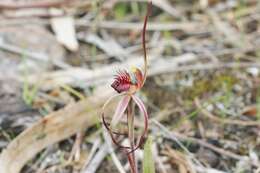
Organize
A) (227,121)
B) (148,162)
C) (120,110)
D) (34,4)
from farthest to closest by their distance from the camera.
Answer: (34,4) < (227,121) < (148,162) < (120,110)

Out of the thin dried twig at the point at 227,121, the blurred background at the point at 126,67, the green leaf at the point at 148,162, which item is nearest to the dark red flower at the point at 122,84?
the green leaf at the point at 148,162

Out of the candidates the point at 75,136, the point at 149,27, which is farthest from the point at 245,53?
the point at 75,136

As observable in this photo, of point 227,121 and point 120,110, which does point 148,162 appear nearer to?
point 120,110

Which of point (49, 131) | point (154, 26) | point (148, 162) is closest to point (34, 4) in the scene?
point (154, 26)

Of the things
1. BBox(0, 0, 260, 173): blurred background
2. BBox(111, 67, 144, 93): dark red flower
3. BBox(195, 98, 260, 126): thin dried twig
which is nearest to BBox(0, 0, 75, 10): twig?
BBox(0, 0, 260, 173): blurred background

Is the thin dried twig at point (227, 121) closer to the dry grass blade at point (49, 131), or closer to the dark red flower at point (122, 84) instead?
the dry grass blade at point (49, 131)

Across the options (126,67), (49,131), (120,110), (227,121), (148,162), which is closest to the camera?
(120,110)

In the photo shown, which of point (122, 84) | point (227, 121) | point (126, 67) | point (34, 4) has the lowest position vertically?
point (227, 121)

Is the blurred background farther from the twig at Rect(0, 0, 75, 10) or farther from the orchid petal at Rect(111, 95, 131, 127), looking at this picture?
the orchid petal at Rect(111, 95, 131, 127)
